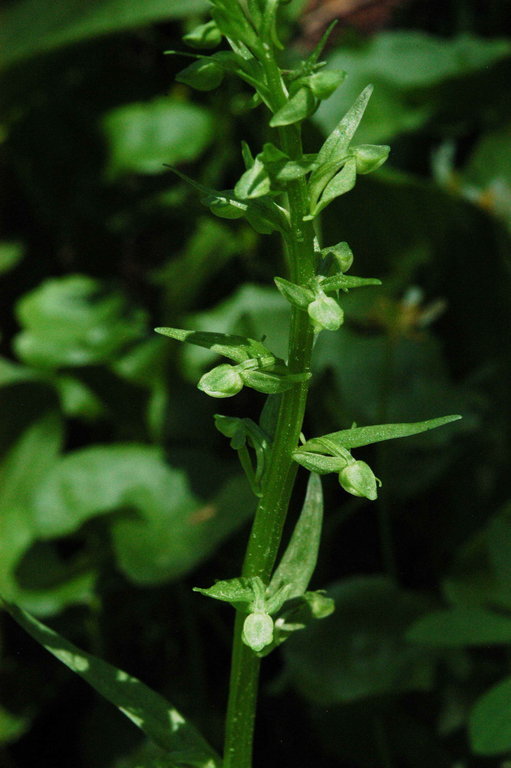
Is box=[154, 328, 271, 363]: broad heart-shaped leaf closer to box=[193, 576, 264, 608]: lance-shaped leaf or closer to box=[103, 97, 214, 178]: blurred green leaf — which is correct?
box=[193, 576, 264, 608]: lance-shaped leaf

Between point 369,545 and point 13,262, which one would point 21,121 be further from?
point 369,545

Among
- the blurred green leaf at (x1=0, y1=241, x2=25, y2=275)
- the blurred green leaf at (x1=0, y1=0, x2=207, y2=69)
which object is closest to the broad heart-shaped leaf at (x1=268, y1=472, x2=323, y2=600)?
the blurred green leaf at (x1=0, y1=0, x2=207, y2=69)

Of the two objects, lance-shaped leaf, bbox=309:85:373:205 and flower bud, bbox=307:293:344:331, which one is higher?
lance-shaped leaf, bbox=309:85:373:205

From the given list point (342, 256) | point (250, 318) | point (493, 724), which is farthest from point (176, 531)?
point (342, 256)

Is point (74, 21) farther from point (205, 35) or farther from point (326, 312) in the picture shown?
point (326, 312)

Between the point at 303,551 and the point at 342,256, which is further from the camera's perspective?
the point at 303,551

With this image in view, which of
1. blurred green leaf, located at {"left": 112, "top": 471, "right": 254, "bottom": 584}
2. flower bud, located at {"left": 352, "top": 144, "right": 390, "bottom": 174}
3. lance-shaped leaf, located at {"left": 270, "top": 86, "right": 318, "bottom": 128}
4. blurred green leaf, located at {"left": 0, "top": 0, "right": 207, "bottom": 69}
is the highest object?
lance-shaped leaf, located at {"left": 270, "top": 86, "right": 318, "bottom": 128}
